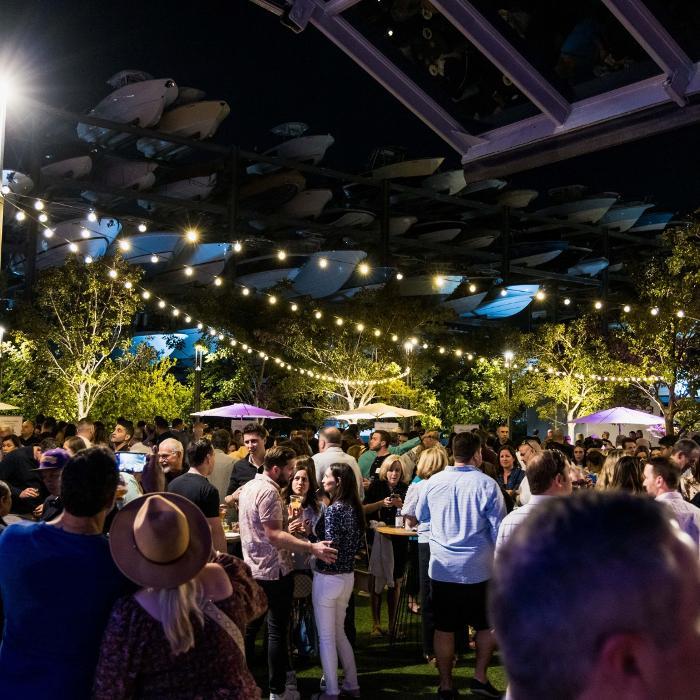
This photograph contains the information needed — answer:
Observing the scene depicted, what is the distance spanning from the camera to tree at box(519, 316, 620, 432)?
3756cm

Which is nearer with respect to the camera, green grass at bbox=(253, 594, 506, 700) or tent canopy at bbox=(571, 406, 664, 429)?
green grass at bbox=(253, 594, 506, 700)

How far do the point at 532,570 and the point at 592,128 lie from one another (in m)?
3.44

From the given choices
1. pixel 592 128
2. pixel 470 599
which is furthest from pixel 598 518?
pixel 470 599

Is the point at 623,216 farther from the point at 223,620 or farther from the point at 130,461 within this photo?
the point at 223,620

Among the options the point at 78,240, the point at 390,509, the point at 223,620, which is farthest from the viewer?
the point at 78,240

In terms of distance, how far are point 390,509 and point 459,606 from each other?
2982 millimetres

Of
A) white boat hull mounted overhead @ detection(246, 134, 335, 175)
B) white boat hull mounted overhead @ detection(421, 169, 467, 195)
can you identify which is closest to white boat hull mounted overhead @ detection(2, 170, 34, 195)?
white boat hull mounted overhead @ detection(246, 134, 335, 175)

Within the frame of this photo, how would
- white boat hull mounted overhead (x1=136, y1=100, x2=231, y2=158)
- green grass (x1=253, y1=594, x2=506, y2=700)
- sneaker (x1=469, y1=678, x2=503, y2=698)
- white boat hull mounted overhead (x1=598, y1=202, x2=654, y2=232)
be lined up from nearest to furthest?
sneaker (x1=469, y1=678, x2=503, y2=698), green grass (x1=253, y1=594, x2=506, y2=700), white boat hull mounted overhead (x1=136, y1=100, x2=231, y2=158), white boat hull mounted overhead (x1=598, y1=202, x2=654, y2=232)

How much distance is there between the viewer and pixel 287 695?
6254mm

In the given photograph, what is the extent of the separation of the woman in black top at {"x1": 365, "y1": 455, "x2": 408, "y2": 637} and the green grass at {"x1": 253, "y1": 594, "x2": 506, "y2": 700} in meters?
0.31

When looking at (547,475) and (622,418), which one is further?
(622,418)

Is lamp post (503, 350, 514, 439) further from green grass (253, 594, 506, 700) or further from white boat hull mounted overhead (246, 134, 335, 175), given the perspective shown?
green grass (253, 594, 506, 700)

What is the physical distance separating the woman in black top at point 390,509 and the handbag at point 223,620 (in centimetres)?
545

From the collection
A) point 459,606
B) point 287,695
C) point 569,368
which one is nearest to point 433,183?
point 569,368
